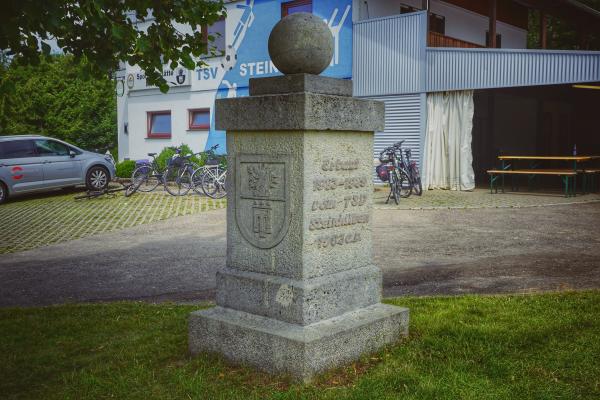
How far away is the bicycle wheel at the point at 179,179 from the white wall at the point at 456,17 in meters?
6.79

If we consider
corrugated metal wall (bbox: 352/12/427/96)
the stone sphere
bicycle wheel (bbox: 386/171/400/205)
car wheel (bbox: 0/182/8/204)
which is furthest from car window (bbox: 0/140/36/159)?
the stone sphere

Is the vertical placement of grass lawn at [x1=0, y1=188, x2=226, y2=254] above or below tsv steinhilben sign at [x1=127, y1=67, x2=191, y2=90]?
below

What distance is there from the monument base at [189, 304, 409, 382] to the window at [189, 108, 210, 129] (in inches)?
693

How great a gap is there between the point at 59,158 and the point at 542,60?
12780 millimetres

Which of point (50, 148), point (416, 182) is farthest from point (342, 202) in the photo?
point (50, 148)

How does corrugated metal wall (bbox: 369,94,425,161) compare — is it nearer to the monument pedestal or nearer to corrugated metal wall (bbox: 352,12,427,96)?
corrugated metal wall (bbox: 352,12,427,96)

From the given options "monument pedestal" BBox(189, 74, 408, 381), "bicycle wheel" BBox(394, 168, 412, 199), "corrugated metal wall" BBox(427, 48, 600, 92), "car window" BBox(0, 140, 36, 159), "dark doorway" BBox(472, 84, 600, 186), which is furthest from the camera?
"dark doorway" BBox(472, 84, 600, 186)

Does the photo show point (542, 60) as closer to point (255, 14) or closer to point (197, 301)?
point (255, 14)

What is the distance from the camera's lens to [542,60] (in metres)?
15.5

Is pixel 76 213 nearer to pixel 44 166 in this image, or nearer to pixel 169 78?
pixel 44 166

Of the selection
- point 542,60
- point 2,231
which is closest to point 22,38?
point 2,231

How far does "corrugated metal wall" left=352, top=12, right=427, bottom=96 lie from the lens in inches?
683

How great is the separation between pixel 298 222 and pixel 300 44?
1.18 meters

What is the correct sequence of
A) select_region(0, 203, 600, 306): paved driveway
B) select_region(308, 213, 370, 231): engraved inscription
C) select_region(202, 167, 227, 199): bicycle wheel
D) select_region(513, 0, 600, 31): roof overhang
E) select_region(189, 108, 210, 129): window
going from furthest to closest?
1. select_region(513, 0, 600, 31): roof overhang
2. select_region(189, 108, 210, 129): window
3. select_region(202, 167, 227, 199): bicycle wheel
4. select_region(0, 203, 600, 306): paved driveway
5. select_region(308, 213, 370, 231): engraved inscription
